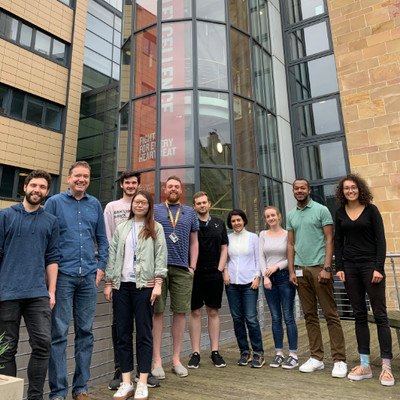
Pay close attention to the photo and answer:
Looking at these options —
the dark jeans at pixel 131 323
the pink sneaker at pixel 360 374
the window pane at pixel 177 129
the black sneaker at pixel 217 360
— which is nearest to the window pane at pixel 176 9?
the window pane at pixel 177 129

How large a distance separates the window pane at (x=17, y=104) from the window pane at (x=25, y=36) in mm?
2052

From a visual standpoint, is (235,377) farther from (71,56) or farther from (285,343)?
(71,56)

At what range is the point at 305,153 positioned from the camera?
10.6 metres

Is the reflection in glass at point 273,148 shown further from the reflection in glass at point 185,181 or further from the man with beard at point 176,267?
the man with beard at point 176,267

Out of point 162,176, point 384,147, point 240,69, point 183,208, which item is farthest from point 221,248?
point 240,69

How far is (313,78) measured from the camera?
1076 centimetres

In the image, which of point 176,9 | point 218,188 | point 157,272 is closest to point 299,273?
point 157,272

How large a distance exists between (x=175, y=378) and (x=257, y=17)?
10.9 m

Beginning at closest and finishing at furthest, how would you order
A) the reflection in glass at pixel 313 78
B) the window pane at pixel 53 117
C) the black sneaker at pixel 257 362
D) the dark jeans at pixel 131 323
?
the dark jeans at pixel 131 323, the black sneaker at pixel 257 362, the reflection in glass at pixel 313 78, the window pane at pixel 53 117

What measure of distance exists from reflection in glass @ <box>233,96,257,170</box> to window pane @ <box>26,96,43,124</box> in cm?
859

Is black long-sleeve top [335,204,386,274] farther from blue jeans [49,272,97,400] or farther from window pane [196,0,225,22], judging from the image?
window pane [196,0,225,22]

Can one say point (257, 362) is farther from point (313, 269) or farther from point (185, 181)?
point (185, 181)

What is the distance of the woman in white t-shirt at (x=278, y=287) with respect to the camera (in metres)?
3.75

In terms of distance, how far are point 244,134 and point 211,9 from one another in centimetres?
392
